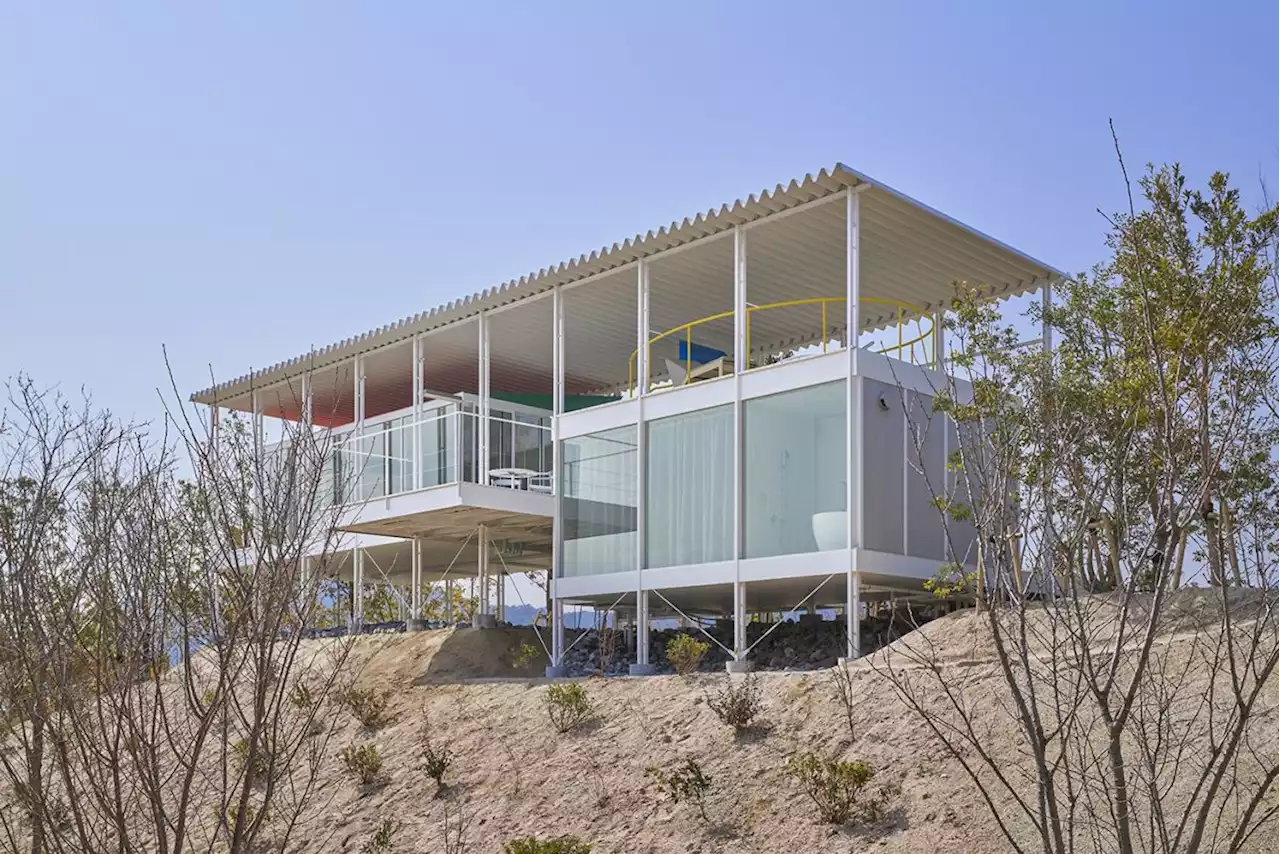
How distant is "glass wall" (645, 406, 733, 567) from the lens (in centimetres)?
1852

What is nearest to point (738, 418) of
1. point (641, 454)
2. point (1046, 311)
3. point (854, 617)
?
point (641, 454)

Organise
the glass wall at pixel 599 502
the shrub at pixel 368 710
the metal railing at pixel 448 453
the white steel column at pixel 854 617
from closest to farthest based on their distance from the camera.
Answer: the white steel column at pixel 854 617
the shrub at pixel 368 710
the glass wall at pixel 599 502
the metal railing at pixel 448 453

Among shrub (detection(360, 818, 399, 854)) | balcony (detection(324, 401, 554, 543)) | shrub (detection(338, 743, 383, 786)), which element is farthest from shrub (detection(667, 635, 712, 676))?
balcony (detection(324, 401, 554, 543))

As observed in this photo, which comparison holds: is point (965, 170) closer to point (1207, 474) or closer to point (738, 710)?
point (738, 710)

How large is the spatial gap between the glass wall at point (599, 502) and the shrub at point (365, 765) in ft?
15.0

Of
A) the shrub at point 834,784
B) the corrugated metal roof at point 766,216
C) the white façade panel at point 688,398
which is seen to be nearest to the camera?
the shrub at point 834,784

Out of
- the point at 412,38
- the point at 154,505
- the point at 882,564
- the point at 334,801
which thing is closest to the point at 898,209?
the point at 882,564

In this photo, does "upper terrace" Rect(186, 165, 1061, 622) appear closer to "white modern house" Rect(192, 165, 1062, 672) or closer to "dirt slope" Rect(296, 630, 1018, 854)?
"white modern house" Rect(192, 165, 1062, 672)

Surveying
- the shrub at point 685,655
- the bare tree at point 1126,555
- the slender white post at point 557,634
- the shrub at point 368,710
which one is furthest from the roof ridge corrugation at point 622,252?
the shrub at point 685,655

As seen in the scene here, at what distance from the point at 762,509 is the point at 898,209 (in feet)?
13.1

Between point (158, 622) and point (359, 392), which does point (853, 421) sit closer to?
point (158, 622)

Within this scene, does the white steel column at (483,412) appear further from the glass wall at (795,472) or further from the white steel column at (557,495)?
the glass wall at (795,472)

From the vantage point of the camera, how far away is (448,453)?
21.3 m

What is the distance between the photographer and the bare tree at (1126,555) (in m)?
6.72
